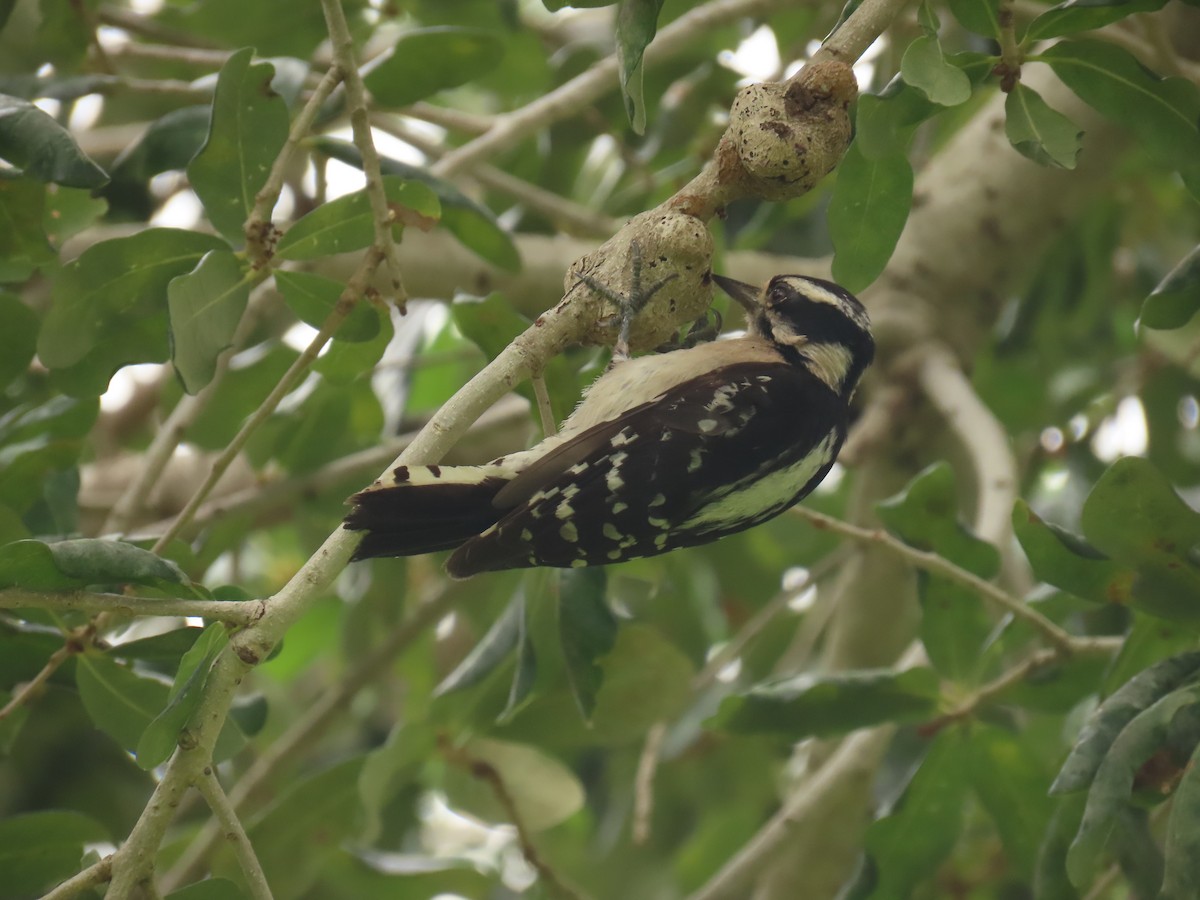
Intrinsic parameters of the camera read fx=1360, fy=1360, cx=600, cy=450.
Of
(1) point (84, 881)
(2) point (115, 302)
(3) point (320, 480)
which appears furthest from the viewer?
(3) point (320, 480)

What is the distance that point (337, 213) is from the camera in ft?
8.42

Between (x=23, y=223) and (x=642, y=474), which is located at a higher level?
(x=23, y=223)

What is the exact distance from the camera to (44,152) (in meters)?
2.36

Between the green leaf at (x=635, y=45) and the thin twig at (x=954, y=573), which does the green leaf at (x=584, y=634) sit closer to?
the thin twig at (x=954, y=573)

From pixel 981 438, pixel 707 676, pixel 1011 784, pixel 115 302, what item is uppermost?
pixel 115 302

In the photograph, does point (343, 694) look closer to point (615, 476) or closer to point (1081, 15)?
point (615, 476)

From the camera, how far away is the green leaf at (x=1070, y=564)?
2564 millimetres

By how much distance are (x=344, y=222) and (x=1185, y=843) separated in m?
1.80

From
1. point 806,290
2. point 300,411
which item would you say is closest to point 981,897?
point 806,290

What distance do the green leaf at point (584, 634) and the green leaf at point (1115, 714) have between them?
942 mm

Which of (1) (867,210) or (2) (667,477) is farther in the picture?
(2) (667,477)

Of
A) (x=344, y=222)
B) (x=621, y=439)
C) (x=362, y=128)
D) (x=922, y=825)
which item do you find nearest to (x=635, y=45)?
(x=362, y=128)

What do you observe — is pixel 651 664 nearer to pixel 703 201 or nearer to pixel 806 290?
pixel 806 290

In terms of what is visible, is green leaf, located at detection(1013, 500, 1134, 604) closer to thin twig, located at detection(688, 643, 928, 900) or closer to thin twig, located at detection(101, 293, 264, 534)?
thin twig, located at detection(688, 643, 928, 900)
